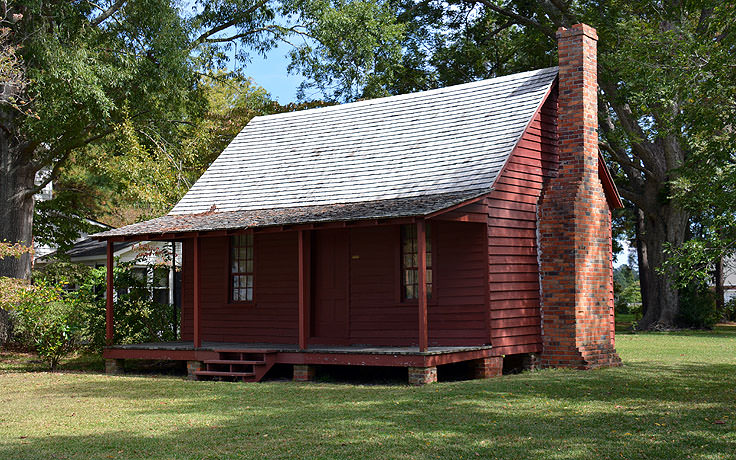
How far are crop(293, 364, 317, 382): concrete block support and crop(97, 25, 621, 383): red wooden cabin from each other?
0.11ft

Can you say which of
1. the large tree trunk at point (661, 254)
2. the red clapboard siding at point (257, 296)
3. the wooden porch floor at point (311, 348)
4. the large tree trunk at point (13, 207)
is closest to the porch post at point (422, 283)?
the wooden porch floor at point (311, 348)

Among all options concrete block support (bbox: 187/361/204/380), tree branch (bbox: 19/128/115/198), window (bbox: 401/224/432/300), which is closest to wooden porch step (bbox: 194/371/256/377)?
concrete block support (bbox: 187/361/204/380)

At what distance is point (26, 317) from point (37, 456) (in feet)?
33.5

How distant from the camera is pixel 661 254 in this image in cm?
3109

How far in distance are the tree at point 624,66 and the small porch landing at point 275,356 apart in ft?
35.0

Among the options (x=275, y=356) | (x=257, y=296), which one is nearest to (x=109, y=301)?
(x=257, y=296)

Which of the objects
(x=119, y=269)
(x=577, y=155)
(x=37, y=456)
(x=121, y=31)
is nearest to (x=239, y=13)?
(x=121, y=31)

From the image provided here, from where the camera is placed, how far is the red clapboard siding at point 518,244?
15352 mm

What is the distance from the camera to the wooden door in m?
17.0

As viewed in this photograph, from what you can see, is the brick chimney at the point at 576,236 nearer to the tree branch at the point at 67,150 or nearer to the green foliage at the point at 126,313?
the green foliage at the point at 126,313

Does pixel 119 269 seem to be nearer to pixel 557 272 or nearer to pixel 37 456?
pixel 557 272

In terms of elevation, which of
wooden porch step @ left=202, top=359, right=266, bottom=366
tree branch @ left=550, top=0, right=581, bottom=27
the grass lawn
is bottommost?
the grass lawn

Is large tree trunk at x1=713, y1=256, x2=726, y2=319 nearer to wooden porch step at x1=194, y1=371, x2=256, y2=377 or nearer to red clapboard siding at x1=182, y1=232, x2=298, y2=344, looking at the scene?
red clapboard siding at x1=182, y1=232, x2=298, y2=344

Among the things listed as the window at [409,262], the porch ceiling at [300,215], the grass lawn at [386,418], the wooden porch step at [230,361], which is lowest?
the grass lawn at [386,418]
